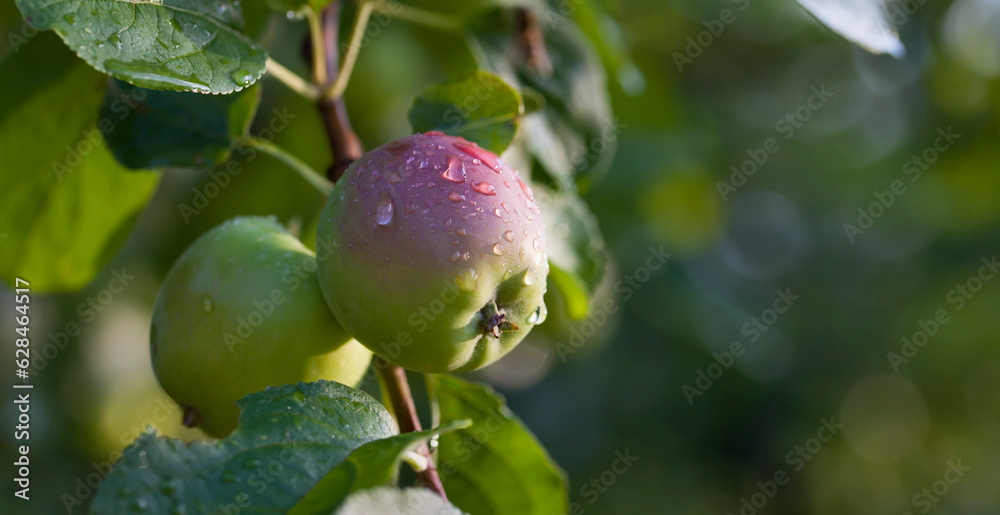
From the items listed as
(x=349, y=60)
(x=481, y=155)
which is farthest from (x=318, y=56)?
(x=481, y=155)

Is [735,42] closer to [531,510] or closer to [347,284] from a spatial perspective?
[531,510]

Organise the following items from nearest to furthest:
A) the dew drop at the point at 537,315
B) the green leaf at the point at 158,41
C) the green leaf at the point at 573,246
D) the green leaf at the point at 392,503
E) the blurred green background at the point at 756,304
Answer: the green leaf at the point at 392,503 → the green leaf at the point at 158,41 → the dew drop at the point at 537,315 → the green leaf at the point at 573,246 → the blurred green background at the point at 756,304

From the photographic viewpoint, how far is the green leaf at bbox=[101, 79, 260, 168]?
3.36 ft

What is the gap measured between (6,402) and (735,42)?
9.97ft

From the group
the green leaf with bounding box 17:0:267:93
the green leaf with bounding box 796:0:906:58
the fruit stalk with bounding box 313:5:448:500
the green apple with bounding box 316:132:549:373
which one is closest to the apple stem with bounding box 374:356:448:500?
the fruit stalk with bounding box 313:5:448:500

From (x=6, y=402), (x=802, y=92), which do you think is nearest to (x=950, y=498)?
(x=802, y=92)

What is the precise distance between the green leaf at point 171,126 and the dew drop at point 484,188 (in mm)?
418

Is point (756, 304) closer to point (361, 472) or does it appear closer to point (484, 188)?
point (484, 188)

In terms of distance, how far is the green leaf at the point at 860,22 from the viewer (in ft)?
3.12

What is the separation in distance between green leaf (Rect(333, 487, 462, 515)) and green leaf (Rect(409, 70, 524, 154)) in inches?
17.1

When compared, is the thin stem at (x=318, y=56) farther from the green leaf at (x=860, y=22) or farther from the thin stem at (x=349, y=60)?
the green leaf at (x=860, y=22)

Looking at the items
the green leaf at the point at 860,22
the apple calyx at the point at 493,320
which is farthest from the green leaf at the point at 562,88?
the apple calyx at the point at 493,320

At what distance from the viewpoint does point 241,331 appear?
2.72 ft

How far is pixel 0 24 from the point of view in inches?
64.8
